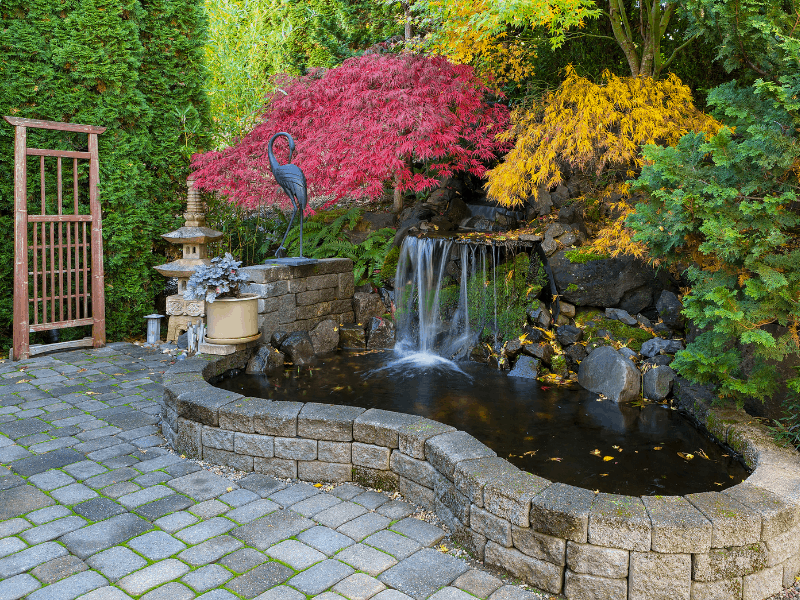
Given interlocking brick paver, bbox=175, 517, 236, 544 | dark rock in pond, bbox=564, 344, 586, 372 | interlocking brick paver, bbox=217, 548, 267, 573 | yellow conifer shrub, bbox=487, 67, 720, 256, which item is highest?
yellow conifer shrub, bbox=487, 67, 720, 256

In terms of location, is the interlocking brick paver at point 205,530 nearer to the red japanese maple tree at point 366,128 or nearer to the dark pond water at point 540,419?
the dark pond water at point 540,419

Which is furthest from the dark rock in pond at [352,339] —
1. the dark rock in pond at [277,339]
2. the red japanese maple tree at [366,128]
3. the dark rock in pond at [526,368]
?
the dark rock in pond at [526,368]

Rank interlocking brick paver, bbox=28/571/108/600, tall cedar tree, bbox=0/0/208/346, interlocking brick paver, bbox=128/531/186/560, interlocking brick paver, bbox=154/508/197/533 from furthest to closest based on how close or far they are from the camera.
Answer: tall cedar tree, bbox=0/0/208/346
interlocking brick paver, bbox=154/508/197/533
interlocking brick paver, bbox=128/531/186/560
interlocking brick paver, bbox=28/571/108/600

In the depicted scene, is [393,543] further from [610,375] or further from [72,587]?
[610,375]

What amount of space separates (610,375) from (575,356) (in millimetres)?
759

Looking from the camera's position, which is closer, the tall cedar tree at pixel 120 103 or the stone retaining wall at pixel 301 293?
the stone retaining wall at pixel 301 293

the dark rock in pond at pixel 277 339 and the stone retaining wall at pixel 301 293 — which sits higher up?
the stone retaining wall at pixel 301 293

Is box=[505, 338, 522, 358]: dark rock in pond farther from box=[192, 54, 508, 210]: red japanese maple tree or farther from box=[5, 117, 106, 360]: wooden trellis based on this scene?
box=[5, 117, 106, 360]: wooden trellis

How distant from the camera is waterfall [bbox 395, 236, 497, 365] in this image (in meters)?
7.10

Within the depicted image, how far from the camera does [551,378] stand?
595 cm

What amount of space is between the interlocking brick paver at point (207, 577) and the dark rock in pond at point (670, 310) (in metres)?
5.07

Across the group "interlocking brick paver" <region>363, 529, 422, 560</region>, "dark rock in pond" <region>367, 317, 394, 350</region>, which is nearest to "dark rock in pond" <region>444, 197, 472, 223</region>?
"dark rock in pond" <region>367, 317, 394, 350</region>

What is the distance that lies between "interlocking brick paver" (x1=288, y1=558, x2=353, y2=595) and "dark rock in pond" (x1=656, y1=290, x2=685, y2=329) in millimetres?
4666

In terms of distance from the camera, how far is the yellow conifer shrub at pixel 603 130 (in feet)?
21.0
